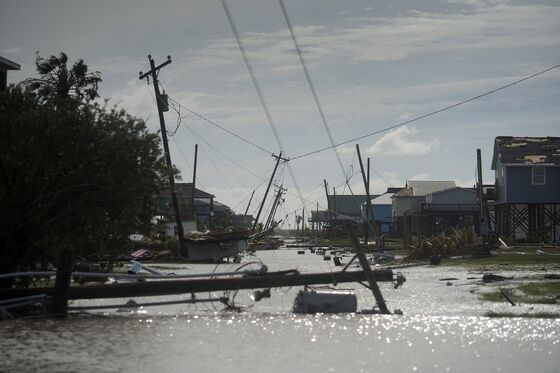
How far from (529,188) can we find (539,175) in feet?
4.25

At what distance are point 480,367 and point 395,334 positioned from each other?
3.79 metres

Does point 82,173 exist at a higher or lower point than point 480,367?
higher

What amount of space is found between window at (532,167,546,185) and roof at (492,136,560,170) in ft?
1.63

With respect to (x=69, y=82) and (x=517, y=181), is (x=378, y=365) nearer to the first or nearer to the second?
(x=69, y=82)

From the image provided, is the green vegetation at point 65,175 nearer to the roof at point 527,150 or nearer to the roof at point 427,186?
the roof at point 527,150

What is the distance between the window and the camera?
2749 inches

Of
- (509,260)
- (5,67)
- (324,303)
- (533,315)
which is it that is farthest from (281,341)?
(5,67)

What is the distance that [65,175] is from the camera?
73.0 feet

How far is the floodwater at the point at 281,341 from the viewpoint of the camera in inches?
601

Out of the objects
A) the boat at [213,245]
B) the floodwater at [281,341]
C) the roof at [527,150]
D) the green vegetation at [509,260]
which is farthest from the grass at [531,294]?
the roof at [527,150]

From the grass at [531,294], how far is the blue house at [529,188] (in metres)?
41.1

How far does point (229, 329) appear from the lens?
19609mm

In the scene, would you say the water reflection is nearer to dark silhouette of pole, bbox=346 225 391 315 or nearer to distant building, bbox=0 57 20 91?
dark silhouette of pole, bbox=346 225 391 315

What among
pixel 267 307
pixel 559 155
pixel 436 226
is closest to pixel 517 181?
pixel 559 155
